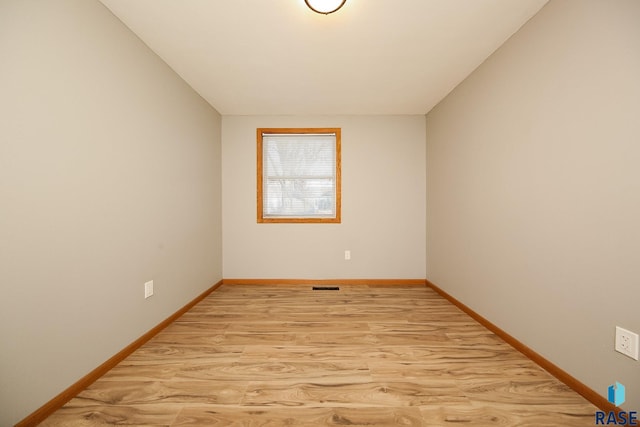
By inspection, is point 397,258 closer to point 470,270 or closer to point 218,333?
point 470,270

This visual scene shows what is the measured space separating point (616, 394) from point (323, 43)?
2.87 metres

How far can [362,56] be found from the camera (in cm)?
228

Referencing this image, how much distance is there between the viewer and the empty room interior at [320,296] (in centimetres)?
128

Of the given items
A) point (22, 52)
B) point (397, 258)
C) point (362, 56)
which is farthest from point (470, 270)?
point (22, 52)

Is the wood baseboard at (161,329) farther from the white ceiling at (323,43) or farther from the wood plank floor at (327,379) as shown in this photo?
the white ceiling at (323,43)

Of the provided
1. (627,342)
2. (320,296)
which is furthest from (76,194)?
(627,342)

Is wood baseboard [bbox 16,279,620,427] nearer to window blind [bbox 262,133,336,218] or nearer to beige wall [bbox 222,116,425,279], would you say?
beige wall [bbox 222,116,425,279]

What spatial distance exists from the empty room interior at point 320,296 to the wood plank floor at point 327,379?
0.02 meters

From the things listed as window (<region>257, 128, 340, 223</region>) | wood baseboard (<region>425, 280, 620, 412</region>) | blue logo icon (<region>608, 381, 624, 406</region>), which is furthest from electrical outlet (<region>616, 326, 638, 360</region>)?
window (<region>257, 128, 340, 223</region>)

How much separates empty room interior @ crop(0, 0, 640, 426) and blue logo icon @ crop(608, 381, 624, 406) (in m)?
0.03

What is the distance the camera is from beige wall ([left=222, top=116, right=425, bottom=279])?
12.3ft

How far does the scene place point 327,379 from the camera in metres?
1.63

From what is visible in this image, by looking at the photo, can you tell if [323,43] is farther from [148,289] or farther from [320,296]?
[320,296]

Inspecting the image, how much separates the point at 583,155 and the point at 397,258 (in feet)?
8.26
